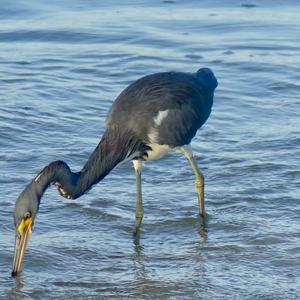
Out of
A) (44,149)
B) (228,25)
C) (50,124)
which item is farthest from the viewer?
(228,25)

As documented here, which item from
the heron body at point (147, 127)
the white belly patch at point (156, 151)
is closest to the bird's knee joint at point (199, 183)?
the heron body at point (147, 127)

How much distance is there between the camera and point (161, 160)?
923 centimetres

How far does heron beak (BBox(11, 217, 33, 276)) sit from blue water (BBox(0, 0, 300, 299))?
0.28 ft

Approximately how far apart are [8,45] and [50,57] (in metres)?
0.63

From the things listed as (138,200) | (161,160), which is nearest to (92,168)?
(138,200)

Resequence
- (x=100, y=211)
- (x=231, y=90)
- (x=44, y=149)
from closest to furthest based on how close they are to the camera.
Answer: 1. (x=100, y=211)
2. (x=44, y=149)
3. (x=231, y=90)

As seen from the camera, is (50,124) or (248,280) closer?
(248,280)

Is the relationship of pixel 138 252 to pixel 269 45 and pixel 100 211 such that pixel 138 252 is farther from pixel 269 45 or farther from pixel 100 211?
pixel 269 45

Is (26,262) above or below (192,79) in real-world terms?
below

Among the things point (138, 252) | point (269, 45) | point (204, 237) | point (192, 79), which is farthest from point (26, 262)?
point (269, 45)

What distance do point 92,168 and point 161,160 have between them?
1.76m

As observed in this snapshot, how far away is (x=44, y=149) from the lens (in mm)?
9352

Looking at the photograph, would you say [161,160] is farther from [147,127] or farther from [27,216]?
[27,216]

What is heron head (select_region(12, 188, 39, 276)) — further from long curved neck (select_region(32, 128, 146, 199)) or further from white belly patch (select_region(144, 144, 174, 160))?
white belly patch (select_region(144, 144, 174, 160))
